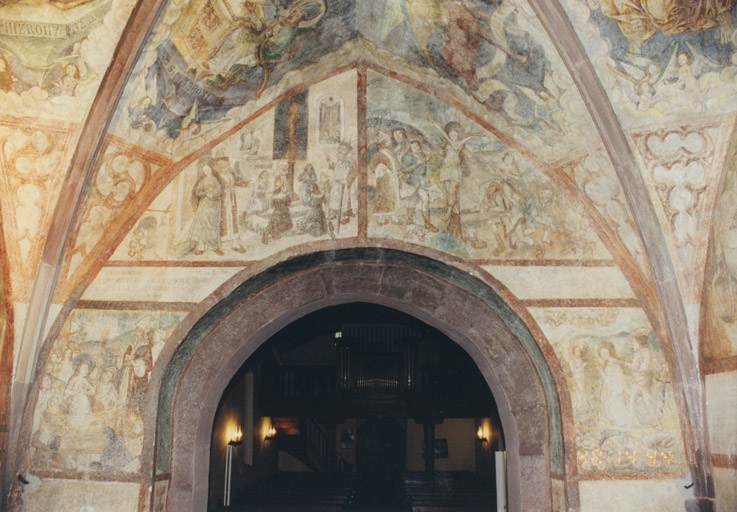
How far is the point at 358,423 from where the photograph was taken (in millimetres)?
21188

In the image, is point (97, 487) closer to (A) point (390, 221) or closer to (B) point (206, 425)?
(B) point (206, 425)

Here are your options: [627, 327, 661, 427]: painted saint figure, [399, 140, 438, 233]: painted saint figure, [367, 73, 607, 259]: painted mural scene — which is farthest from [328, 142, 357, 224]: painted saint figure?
[627, 327, 661, 427]: painted saint figure

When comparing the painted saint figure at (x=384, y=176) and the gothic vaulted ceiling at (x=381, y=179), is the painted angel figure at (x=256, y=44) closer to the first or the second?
the gothic vaulted ceiling at (x=381, y=179)

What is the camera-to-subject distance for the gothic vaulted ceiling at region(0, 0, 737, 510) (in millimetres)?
6770

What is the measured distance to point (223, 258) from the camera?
789 cm

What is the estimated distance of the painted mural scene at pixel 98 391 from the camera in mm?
7422

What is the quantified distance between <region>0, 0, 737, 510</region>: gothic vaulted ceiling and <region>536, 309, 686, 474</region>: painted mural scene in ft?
0.07

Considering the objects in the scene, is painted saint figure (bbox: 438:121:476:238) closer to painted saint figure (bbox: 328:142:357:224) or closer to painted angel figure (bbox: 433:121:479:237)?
painted angel figure (bbox: 433:121:479:237)

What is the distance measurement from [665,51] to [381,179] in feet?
10.5

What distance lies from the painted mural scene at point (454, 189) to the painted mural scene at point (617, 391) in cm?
79

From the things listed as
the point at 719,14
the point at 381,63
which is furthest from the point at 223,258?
the point at 719,14

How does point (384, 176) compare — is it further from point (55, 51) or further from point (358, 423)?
point (358, 423)

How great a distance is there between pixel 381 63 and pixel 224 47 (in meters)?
1.86

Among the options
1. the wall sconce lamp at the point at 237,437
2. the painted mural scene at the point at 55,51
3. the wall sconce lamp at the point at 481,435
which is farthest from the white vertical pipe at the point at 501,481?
the wall sconce lamp at the point at 481,435
